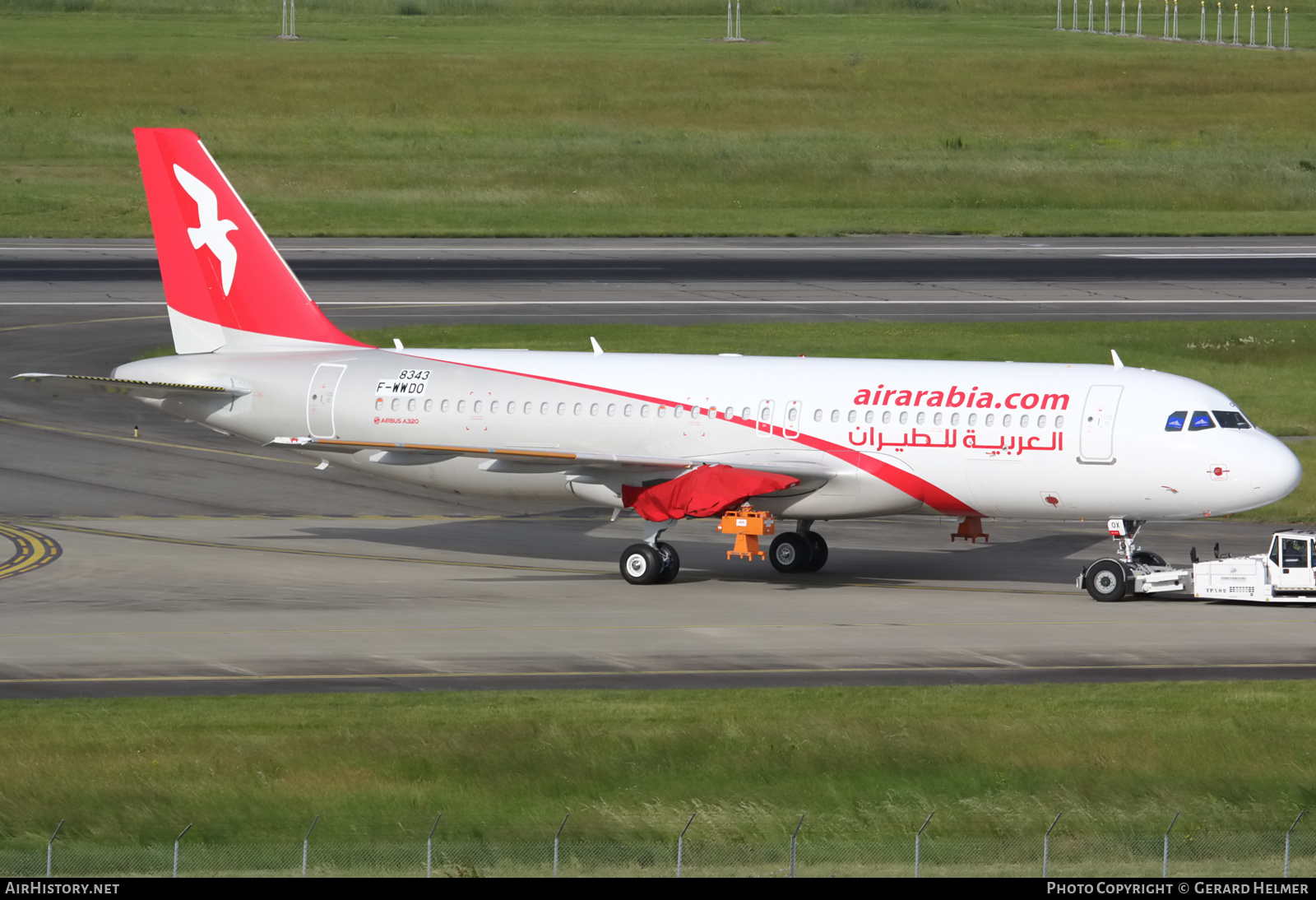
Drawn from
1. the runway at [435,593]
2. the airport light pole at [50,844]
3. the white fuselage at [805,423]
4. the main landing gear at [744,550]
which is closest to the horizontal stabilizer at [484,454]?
the white fuselage at [805,423]

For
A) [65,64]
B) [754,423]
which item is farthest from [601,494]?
[65,64]

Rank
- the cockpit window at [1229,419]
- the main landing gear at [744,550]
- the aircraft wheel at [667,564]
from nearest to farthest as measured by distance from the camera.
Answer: the cockpit window at [1229,419], the main landing gear at [744,550], the aircraft wheel at [667,564]

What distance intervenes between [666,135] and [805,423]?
9659 centimetres

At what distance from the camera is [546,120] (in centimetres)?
14550

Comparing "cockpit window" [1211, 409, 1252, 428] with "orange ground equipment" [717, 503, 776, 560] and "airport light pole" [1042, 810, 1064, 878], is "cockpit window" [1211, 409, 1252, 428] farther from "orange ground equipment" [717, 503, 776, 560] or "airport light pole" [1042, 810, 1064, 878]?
"airport light pole" [1042, 810, 1064, 878]

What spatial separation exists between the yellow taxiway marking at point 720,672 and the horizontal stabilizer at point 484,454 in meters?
8.70

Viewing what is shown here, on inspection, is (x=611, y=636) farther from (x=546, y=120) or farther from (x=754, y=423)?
(x=546, y=120)

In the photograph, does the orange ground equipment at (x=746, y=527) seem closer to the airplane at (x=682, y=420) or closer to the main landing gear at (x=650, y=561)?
the airplane at (x=682, y=420)

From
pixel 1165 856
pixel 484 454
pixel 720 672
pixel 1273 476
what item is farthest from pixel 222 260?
pixel 1165 856

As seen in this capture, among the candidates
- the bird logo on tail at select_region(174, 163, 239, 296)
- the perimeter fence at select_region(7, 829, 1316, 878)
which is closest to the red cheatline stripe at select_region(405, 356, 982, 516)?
the bird logo on tail at select_region(174, 163, 239, 296)

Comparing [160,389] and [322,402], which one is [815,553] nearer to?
[322,402]

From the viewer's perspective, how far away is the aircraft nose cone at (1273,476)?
133ft

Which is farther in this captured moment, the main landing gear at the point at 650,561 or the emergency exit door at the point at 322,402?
the emergency exit door at the point at 322,402

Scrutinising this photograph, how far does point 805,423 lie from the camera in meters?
44.0
